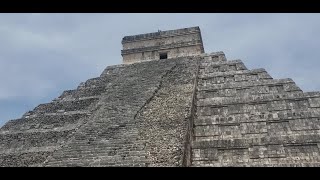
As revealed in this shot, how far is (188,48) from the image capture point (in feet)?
55.0

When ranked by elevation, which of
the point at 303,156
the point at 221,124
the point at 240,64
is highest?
the point at 240,64

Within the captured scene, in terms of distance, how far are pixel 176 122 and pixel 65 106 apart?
4.64 meters

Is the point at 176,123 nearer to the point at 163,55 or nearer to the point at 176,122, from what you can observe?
the point at 176,122

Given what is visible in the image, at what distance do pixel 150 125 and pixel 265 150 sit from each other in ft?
9.37

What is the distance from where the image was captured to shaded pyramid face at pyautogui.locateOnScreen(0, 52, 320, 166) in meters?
8.55

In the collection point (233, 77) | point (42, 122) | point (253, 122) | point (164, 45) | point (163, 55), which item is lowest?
point (253, 122)

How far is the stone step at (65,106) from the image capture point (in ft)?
39.8

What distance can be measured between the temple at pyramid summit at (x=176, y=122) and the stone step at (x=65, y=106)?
39mm

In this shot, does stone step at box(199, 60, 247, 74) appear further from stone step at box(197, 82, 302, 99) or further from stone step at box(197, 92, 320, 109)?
stone step at box(197, 92, 320, 109)

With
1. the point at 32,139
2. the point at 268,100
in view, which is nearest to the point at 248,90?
the point at 268,100

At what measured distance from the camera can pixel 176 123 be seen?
368 inches
